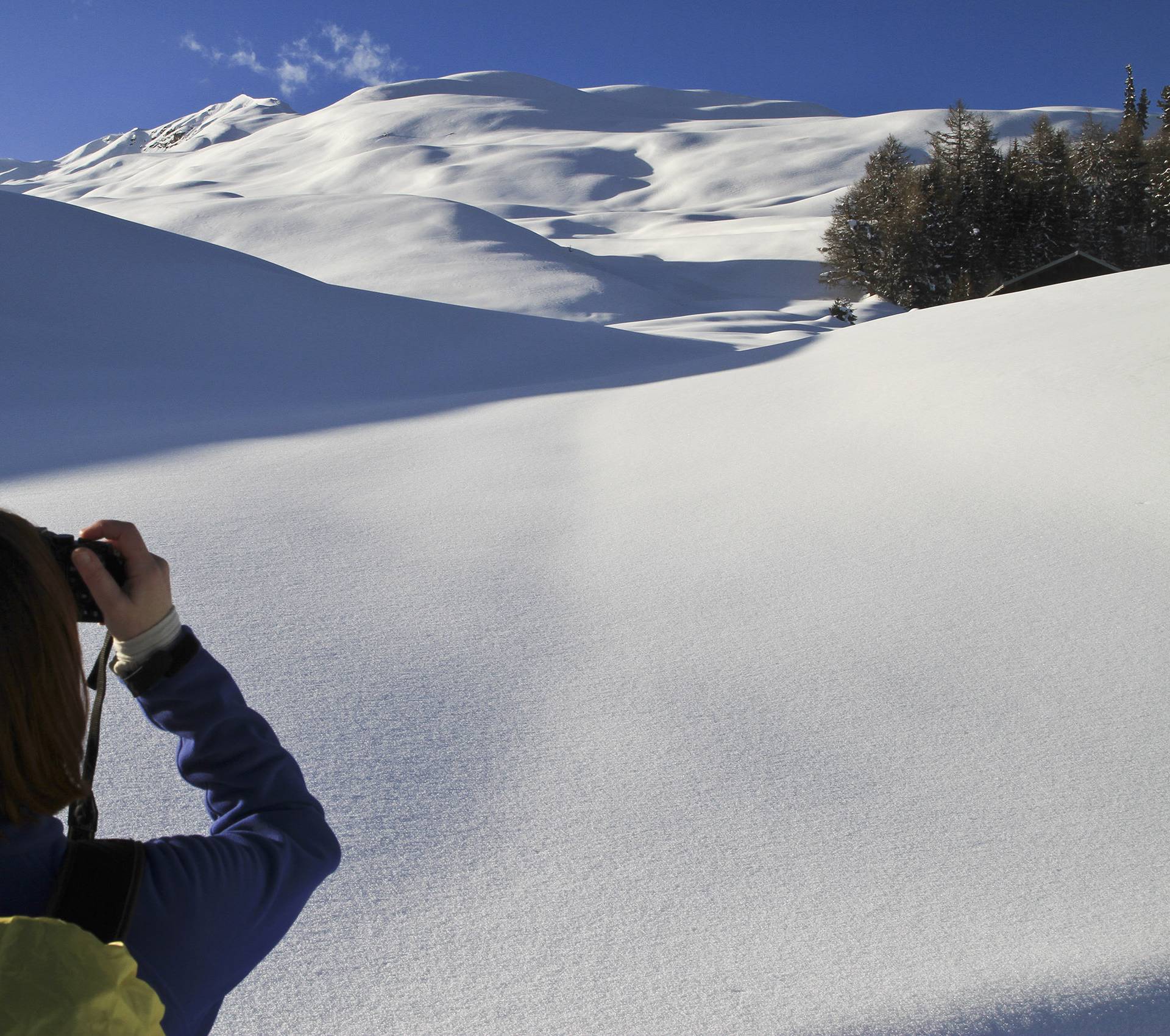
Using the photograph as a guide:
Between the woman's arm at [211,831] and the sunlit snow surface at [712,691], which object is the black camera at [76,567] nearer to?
the woman's arm at [211,831]

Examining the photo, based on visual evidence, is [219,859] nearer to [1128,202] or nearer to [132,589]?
[132,589]

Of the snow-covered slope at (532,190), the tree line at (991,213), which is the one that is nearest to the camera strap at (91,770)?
the snow-covered slope at (532,190)

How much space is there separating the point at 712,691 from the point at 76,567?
71.7 inches

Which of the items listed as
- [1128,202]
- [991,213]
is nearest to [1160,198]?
[1128,202]

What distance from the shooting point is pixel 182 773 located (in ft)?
2.56

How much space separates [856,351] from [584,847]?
5463 mm

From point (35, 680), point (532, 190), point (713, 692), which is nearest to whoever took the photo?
point (35, 680)

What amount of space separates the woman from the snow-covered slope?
15.5 m

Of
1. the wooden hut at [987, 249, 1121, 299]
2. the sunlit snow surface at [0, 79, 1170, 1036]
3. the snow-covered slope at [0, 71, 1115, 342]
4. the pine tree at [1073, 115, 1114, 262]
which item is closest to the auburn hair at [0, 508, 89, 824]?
the sunlit snow surface at [0, 79, 1170, 1036]

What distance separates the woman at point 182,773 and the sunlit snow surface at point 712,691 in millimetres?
721

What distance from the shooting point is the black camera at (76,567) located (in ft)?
2.19

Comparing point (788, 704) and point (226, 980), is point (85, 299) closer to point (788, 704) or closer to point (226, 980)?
point (788, 704)

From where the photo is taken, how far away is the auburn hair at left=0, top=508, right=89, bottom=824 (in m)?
0.60

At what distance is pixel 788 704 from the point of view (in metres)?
2.26
